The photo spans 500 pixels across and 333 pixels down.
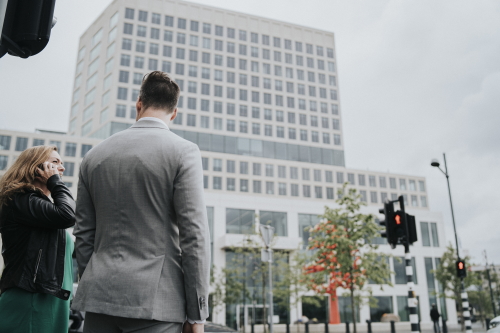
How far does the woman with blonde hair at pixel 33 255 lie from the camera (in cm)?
276

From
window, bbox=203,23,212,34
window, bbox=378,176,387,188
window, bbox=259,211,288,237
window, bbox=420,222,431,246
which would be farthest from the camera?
window, bbox=378,176,387,188

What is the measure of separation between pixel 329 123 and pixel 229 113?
16.2 meters

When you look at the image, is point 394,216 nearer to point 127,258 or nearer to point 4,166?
point 127,258

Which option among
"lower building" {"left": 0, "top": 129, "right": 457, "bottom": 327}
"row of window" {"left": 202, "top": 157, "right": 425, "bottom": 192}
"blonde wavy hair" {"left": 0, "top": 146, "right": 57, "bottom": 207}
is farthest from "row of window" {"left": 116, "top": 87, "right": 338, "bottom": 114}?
"blonde wavy hair" {"left": 0, "top": 146, "right": 57, "bottom": 207}

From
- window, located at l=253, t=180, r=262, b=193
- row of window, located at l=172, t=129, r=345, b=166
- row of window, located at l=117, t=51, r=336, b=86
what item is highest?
row of window, located at l=117, t=51, r=336, b=86

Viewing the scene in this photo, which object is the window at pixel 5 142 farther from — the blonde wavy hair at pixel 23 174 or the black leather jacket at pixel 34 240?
the black leather jacket at pixel 34 240

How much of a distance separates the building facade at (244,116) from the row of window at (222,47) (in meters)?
0.16

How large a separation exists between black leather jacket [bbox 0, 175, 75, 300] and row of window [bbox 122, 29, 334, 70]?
60.1 meters

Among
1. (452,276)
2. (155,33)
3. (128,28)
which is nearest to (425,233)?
(452,276)

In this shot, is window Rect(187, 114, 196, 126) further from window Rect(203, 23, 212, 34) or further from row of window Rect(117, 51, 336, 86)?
window Rect(203, 23, 212, 34)

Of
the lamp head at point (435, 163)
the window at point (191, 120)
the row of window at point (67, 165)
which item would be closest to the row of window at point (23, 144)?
the row of window at point (67, 165)

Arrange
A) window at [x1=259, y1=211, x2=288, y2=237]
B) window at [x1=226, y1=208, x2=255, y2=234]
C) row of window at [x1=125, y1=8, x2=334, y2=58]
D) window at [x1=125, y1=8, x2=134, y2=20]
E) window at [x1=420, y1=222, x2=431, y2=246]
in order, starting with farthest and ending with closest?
row of window at [x1=125, y1=8, x2=334, y2=58] → window at [x1=125, y1=8, x2=134, y2=20] → window at [x1=420, y1=222, x2=431, y2=246] → window at [x1=259, y1=211, x2=288, y2=237] → window at [x1=226, y1=208, x2=255, y2=234]

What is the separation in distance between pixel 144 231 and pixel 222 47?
65.4 m

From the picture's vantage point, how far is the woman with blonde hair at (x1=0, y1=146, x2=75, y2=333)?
109 inches
